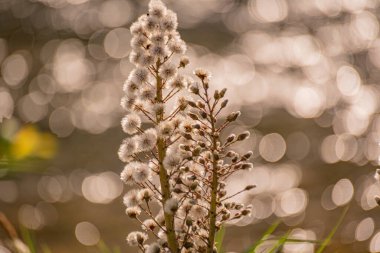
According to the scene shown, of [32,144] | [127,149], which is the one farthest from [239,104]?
[127,149]

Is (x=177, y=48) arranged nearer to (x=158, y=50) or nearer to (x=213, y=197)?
(x=158, y=50)

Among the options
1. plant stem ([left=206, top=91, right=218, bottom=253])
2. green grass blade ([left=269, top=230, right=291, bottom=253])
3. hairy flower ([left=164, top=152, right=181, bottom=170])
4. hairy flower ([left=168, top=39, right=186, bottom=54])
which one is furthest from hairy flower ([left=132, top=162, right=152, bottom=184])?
green grass blade ([left=269, top=230, right=291, bottom=253])

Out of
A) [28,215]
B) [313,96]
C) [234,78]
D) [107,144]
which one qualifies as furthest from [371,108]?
[28,215]

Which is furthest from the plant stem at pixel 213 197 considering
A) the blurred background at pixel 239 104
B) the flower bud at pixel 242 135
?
the blurred background at pixel 239 104

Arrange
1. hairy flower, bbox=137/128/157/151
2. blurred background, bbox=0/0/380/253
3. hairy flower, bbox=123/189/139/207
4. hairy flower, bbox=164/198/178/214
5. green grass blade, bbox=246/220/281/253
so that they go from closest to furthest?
hairy flower, bbox=164/198/178/214 < hairy flower, bbox=137/128/157/151 < hairy flower, bbox=123/189/139/207 < green grass blade, bbox=246/220/281/253 < blurred background, bbox=0/0/380/253

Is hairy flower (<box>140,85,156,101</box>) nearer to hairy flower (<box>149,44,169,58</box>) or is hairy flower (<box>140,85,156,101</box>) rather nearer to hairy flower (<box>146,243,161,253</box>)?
hairy flower (<box>149,44,169,58</box>)

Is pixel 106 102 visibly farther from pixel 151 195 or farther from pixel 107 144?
pixel 151 195
